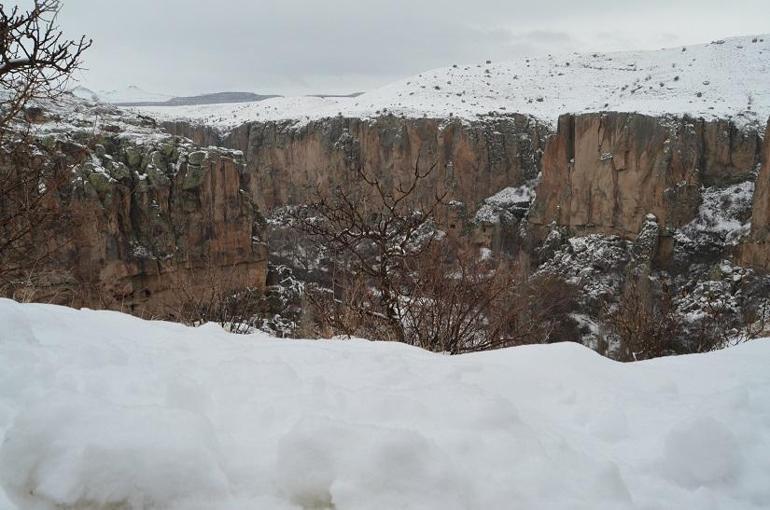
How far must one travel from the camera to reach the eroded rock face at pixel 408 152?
128 feet

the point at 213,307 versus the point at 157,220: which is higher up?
the point at 157,220

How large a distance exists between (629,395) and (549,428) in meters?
0.55

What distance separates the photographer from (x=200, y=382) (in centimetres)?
211

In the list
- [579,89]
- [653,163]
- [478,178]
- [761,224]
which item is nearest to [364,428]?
[761,224]

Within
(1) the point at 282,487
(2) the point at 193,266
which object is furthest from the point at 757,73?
(1) the point at 282,487

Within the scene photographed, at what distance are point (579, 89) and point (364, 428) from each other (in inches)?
2023

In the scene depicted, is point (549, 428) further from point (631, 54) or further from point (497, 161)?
point (631, 54)

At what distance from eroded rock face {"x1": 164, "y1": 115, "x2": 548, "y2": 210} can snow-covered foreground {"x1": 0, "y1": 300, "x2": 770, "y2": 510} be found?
115 feet

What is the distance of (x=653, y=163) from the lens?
29.2m

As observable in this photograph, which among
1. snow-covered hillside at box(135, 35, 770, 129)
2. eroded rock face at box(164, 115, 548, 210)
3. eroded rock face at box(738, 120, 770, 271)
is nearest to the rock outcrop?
eroded rock face at box(164, 115, 548, 210)

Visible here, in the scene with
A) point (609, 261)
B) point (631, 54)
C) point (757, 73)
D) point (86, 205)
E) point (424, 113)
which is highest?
point (631, 54)

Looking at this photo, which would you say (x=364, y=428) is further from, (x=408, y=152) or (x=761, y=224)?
(x=408, y=152)

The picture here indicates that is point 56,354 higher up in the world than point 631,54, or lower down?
lower down

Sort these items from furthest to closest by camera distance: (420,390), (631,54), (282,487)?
(631,54) → (420,390) → (282,487)
